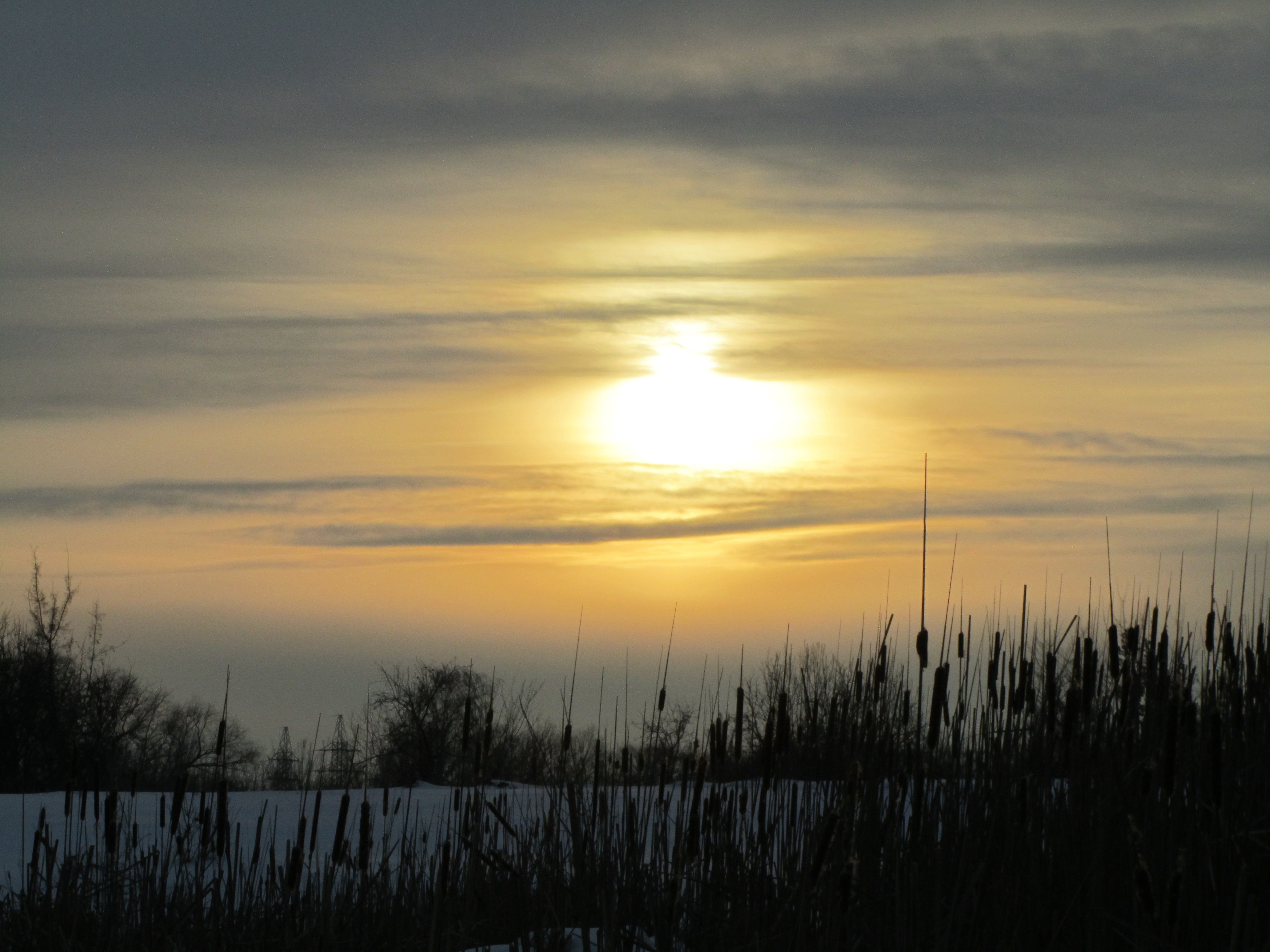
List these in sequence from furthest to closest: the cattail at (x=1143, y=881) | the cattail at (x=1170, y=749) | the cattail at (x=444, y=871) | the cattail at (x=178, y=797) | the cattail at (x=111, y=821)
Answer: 1. the cattail at (x=111, y=821)
2. the cattail at (x=178, y=797)
3. the cattail at (x=444, y=871)
4. the cattail at (x=1170, y=749)
5. the cattail at (x=1143, y=881)

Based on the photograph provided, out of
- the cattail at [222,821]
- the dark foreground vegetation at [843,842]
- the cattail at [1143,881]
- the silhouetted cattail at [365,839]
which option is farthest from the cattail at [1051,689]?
the cattail at [222,821]

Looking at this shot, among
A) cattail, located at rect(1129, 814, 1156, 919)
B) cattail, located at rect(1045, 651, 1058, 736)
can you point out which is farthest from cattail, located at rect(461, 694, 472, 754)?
cattail, located at rect(1129, 814, 1156, 919)

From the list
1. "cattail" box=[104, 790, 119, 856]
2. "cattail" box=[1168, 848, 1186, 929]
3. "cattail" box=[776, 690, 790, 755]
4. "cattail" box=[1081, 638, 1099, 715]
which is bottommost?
"cattail" box=[104, 790, 119, 856]

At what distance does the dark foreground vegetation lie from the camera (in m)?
4.01

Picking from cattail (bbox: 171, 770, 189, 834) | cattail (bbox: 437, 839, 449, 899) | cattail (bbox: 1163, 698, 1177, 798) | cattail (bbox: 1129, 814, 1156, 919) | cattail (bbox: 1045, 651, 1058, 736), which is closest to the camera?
cattail (bbox: 1129, 814, 1156, 919)

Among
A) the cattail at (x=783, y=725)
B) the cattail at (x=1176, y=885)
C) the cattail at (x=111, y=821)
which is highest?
the cattail at (x=783, y=725)

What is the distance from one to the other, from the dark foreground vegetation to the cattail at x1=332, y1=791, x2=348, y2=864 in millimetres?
26

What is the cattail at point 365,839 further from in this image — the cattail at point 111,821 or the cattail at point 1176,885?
the cattail at point 1176,885

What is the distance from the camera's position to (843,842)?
3.64m

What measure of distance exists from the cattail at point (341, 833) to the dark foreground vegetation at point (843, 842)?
0.08 ft

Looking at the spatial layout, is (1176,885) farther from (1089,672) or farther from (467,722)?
(467,722)

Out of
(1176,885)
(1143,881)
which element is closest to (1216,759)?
(1176,885)

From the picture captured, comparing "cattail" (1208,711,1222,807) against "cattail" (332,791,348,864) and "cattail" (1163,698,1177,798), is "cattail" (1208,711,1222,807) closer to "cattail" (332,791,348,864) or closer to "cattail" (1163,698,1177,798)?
"cattail" (1163,698,1177,798)

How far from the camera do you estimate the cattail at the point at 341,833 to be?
488cm
